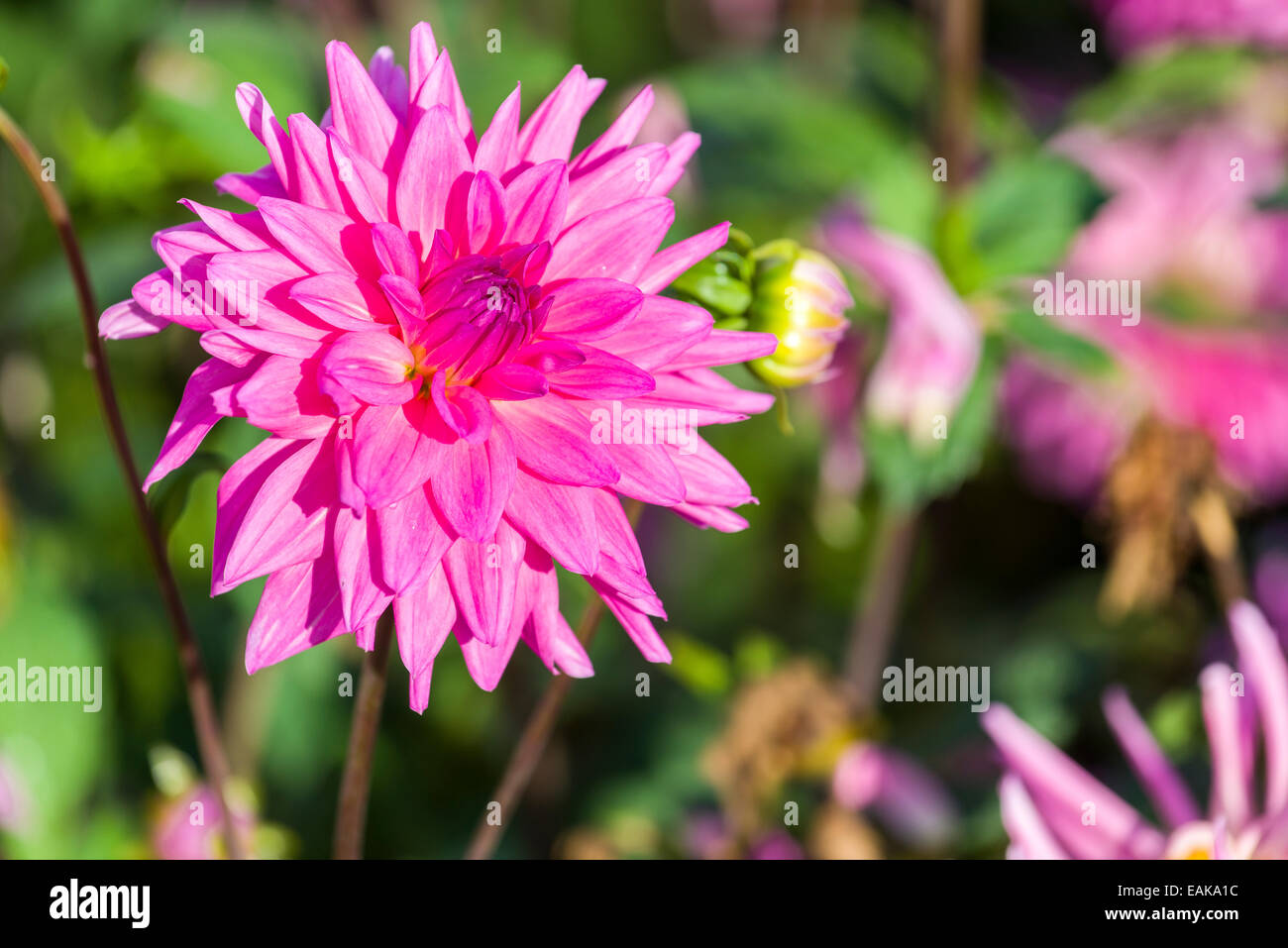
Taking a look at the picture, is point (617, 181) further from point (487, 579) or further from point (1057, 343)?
point (1057, 343)

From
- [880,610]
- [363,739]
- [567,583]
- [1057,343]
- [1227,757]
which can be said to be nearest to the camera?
[363,739]

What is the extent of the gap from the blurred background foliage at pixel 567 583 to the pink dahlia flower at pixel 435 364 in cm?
42

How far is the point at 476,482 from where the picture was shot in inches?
21.5

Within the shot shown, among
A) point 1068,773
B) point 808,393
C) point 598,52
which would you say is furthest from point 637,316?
point 598,52

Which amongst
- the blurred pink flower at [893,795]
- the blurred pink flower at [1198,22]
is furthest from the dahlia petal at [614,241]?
the blurred pink flower at [1198,22]

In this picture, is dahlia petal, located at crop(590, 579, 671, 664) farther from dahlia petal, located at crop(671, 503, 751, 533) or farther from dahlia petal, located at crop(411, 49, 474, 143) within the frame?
dahlia petal, located at crop(411, 49, 474, 143)

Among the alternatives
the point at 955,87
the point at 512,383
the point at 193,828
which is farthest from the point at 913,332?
the point at 193,828

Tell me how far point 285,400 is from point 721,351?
0.22m

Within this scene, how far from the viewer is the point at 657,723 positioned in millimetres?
1251

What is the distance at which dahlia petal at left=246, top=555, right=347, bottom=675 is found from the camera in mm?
544

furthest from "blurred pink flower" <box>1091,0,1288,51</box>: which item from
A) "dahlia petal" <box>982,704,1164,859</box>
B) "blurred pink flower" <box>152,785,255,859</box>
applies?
"blurred pink flower" <box>152,785,255,859</box>

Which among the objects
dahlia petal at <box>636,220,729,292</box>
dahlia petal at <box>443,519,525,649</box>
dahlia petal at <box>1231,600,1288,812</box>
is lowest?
dahlia petal at <box>1231,600,1288,812</box>

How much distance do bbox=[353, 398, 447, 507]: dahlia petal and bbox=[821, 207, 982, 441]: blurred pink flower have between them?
512 mm

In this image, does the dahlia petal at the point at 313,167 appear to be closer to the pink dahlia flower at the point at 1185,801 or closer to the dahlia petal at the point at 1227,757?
the pink dahlia flower at the point at 1185,801
